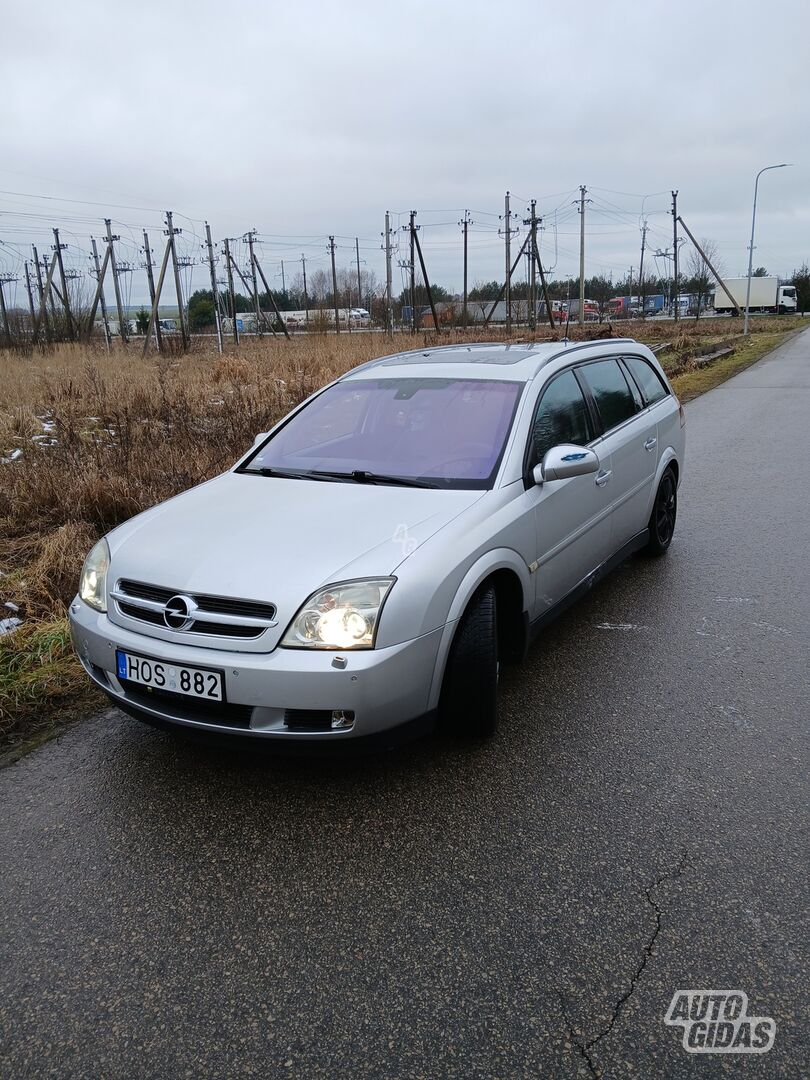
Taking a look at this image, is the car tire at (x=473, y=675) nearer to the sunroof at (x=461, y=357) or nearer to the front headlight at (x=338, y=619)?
the front headlight at (x=338, y=619)

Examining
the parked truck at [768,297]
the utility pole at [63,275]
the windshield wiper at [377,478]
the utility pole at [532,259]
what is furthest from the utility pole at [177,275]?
the parked truck at [768,297]

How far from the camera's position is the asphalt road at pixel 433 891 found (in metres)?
2.01

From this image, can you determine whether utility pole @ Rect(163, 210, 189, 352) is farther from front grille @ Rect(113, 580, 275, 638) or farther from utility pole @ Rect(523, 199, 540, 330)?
front grille @ Rect(113, 580, 275, 638)

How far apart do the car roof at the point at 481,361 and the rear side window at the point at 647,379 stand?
0.39 m

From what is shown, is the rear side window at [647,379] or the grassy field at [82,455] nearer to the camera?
the grassy field at [82,455]

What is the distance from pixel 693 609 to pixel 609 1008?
3.16 metres

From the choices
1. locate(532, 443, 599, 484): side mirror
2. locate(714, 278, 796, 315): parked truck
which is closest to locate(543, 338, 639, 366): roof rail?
locate(532, 443, 599, 484): side mirror

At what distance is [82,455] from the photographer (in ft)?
26.7

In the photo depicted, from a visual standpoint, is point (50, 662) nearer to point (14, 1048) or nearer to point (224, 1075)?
point (14, 1048)

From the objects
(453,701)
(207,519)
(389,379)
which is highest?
(389,379)

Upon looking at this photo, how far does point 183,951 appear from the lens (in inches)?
91.0

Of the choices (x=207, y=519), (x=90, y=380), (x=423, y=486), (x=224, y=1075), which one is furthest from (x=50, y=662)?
(x=90, y=380)

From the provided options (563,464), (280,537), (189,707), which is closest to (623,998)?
(189,707)

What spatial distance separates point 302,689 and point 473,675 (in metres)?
0.74
